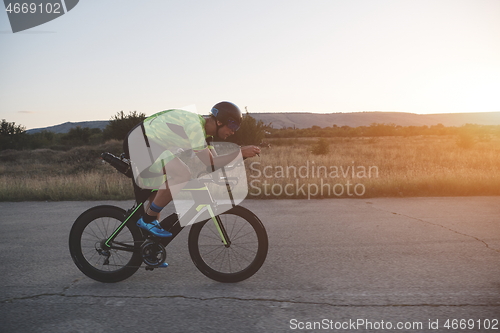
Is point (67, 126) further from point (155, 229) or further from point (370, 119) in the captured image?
point (155, 229)

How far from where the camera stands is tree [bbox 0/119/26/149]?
1725 inches

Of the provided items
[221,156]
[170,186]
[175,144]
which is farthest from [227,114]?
[170,186]

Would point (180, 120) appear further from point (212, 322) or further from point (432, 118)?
point (432, 118)

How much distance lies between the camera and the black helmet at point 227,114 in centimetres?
389

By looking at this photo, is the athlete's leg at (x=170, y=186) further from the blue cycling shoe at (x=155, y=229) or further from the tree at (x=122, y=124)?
the tree at (x=122, y=124)

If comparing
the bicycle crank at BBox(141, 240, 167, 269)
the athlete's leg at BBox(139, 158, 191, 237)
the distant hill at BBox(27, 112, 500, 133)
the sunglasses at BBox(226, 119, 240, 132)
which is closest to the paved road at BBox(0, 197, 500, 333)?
the bicycle crank at BBox(141, 240, 167, 269)

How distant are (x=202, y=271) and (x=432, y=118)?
575 feet

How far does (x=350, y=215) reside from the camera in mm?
7285

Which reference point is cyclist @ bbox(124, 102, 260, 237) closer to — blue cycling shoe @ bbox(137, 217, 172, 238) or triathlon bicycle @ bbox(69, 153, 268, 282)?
blue cycling shoe @ bbox(137, 217, 172, 238)

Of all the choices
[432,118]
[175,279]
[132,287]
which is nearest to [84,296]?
[132,287]

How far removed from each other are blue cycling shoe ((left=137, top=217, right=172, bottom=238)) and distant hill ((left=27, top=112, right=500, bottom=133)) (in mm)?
133009

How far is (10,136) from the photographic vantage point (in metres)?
45.1

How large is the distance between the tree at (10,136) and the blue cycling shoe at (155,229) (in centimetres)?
4641

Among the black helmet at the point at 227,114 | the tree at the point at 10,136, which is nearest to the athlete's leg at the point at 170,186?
the black helmet at the point at 227,114
